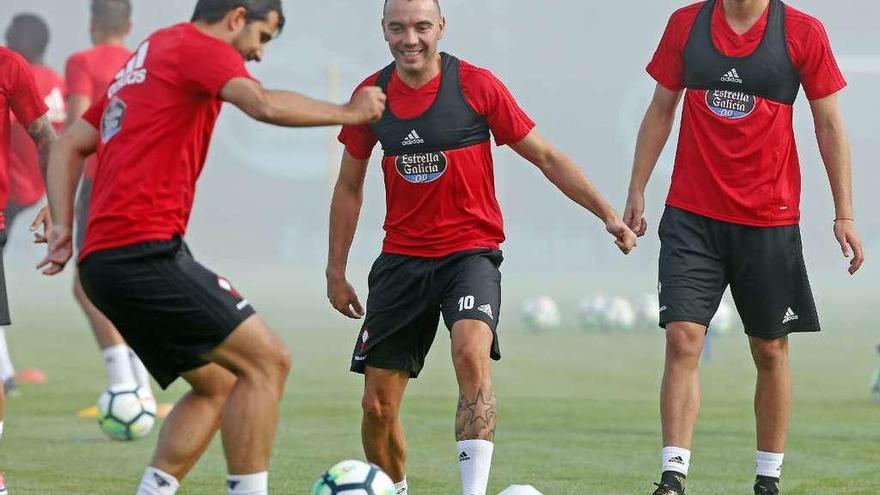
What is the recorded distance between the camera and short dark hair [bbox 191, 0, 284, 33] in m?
5.82

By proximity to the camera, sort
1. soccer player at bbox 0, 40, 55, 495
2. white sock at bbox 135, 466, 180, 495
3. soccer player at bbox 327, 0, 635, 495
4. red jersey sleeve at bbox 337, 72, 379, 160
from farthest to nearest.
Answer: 1. soccer player at bbox 0, 40, 55, 495
2. red jersey sleeve at bbox 337, 72, 379, 160
3. soccer player at bbox 327, 0, 635, 495
4. white sock at bbox 135, 466, 180, 495

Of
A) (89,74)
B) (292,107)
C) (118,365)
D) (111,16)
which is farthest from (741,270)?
(111,16)

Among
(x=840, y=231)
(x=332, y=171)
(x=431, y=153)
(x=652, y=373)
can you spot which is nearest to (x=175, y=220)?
Answer: (x=431, y=153)

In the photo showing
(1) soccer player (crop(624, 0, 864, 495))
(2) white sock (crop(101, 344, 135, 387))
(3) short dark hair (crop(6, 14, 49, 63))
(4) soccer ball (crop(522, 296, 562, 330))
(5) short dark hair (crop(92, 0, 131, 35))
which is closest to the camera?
(1) soccer player (crop(624, 0, 864, 495))

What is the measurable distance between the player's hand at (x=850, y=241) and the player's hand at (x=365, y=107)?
2.55 m

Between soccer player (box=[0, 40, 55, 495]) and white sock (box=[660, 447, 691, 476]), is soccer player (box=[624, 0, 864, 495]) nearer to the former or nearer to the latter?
white sock (box=[660, 447, 691, 476])

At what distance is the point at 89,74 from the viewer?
1136 centimetres

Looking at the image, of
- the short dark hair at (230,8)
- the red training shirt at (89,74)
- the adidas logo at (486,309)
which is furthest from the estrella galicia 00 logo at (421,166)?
the red training shirt at (89,74)

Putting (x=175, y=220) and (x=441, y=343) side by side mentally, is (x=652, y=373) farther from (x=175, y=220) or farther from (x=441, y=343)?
(x=175, y=220)

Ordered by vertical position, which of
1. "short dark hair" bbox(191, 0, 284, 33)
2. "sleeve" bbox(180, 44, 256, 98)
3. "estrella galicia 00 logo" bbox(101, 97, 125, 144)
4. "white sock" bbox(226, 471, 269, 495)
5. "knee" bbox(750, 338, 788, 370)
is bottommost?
"white sock" bbox(226, 471, 269, 495)

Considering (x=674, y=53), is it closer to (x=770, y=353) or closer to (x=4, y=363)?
(x=770, y=353)

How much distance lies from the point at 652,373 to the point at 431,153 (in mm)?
9796

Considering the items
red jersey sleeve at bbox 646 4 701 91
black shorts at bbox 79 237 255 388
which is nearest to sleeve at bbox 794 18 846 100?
red jersey sleeve at bbox 646 4 701 91

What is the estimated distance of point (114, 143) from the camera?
5.79 m
